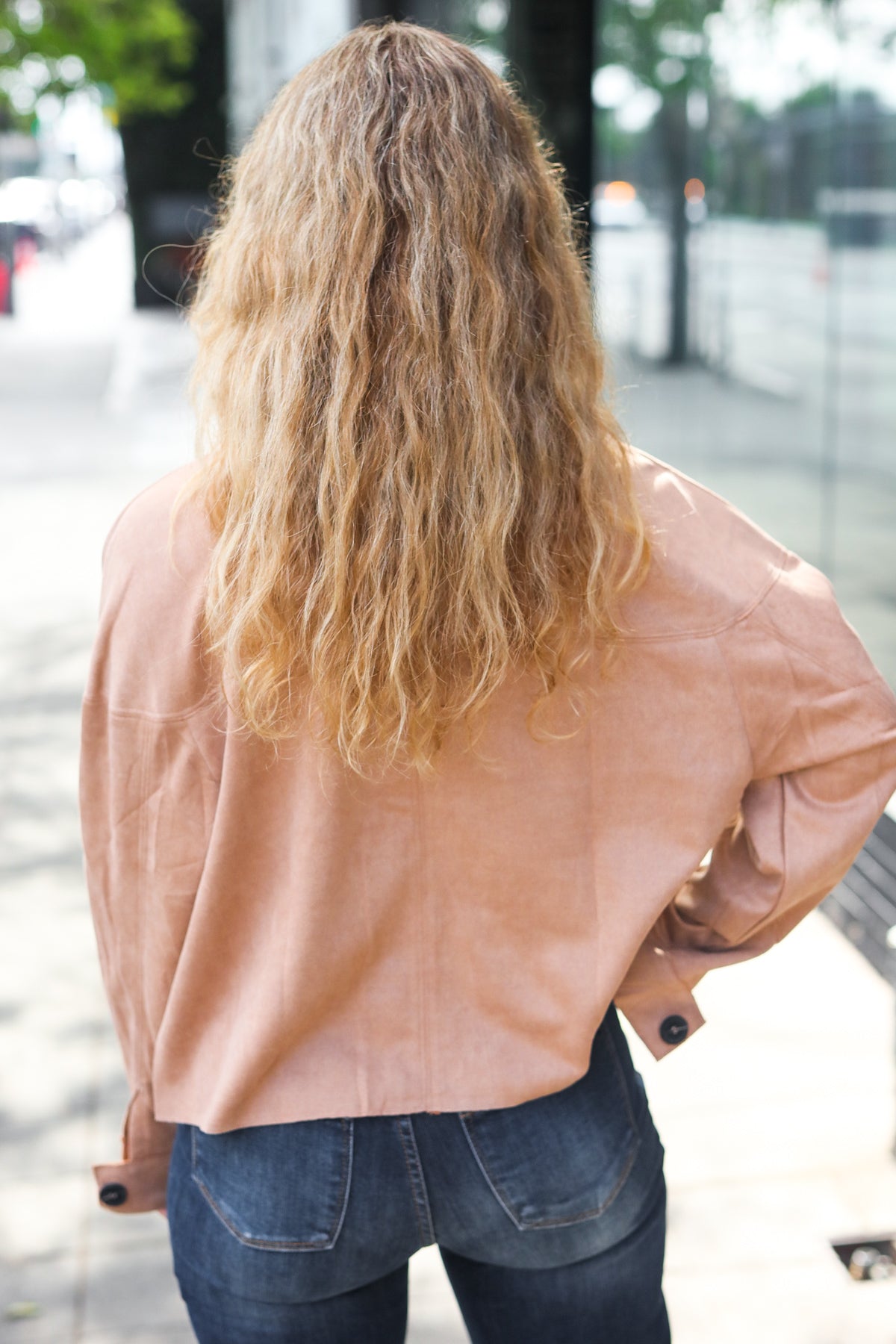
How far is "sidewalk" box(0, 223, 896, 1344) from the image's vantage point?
2.76 metres

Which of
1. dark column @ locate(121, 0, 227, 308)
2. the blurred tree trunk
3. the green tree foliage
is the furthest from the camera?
dark column @ locate(121, 0, 227, 308)

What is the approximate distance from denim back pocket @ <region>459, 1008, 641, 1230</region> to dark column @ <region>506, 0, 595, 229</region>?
784 centimetres

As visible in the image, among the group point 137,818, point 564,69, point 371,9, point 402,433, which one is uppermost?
point 371,9

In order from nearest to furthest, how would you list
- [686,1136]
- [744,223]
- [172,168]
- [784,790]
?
[784,790]
[686,1136]
[744,223]
[172,168]

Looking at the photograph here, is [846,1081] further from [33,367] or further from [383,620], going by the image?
[33,367]

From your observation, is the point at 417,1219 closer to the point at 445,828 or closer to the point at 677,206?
the point at 445,828

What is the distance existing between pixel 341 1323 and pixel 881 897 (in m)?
2.81

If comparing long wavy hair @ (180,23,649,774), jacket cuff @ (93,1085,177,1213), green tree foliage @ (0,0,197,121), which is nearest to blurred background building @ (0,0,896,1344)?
long wavy hair @ (180,23,649,774)

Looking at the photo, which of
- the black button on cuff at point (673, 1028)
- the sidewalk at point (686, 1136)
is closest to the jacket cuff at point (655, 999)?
the black button on cuff at point (673, 1028)

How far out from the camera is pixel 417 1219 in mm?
1526

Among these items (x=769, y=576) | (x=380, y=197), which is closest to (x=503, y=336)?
(x=380, y=197)

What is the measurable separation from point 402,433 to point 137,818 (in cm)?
53

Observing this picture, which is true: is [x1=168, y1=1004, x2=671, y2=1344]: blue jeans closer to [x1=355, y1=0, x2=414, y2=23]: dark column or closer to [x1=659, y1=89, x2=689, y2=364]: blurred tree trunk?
[x1=659, y1=89, x2=689, y2=364]: blurred tree trunk

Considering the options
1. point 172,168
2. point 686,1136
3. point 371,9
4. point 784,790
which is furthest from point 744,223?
point 172,168
